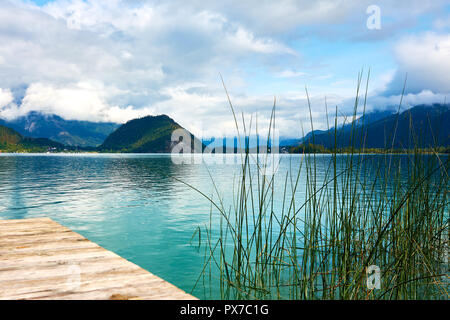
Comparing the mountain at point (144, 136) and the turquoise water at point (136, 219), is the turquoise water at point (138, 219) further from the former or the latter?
the mountain at point (144, 136)

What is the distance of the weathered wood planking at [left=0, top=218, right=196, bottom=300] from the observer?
5.66 feet

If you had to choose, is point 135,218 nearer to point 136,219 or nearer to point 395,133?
point 136,219

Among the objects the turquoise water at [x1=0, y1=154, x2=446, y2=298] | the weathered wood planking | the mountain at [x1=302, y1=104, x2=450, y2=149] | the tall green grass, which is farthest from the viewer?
the turquoise water at [x1=0, y1=154, x2=446, y2=298]

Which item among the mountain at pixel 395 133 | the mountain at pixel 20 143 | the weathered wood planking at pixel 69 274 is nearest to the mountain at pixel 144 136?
the mountain at pixel 20 143

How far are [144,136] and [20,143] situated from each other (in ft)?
156

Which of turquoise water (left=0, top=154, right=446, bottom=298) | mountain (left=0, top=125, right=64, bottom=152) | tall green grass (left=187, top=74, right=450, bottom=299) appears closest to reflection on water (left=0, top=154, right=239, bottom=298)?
turquoise water (left=0, top=154, right=446, bottom=298)

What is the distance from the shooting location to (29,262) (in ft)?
7.49

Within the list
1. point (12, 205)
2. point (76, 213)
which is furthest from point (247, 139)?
point (12, 205)

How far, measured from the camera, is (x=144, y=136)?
13475 cm

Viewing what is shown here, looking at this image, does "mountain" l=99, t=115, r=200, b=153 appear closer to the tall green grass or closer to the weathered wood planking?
the tall green grass

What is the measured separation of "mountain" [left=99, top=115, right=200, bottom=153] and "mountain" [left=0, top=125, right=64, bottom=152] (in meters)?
21.1

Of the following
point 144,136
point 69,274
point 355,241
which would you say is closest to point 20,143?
point 144,136

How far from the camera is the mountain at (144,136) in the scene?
406 ft
